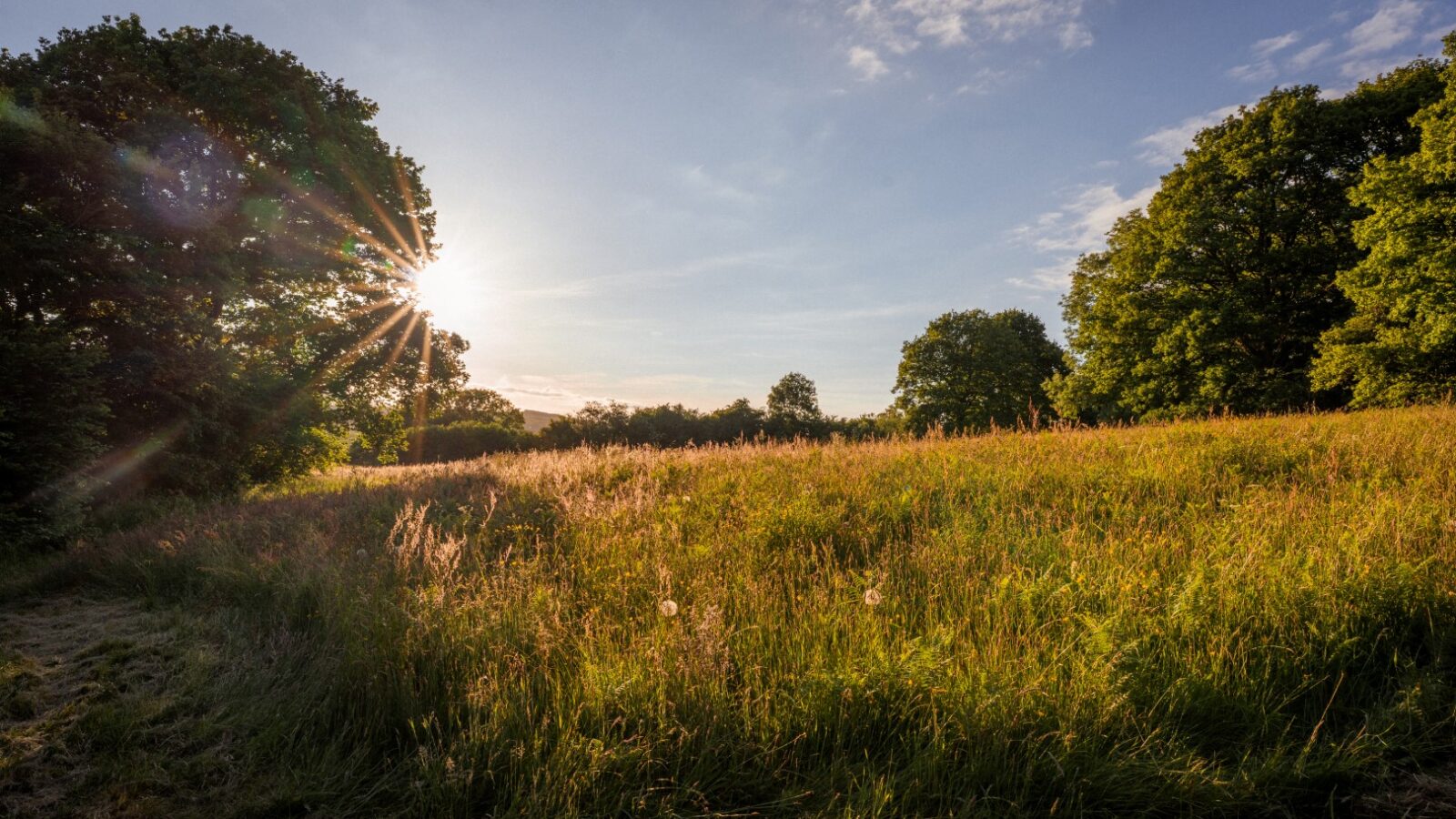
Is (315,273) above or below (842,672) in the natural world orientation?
above

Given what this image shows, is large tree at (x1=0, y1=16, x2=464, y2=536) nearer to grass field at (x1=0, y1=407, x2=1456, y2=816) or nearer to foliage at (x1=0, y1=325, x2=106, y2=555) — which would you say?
foliage at (x1=0, y1=325, x2=106, y2=555)

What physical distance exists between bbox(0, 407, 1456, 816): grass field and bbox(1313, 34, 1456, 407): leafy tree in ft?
53.8

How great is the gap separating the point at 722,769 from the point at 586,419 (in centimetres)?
4786

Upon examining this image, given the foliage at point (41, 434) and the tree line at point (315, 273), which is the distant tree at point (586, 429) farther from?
the foliage at point (41, 434)

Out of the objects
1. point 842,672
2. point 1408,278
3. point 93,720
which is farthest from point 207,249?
point 1408,278

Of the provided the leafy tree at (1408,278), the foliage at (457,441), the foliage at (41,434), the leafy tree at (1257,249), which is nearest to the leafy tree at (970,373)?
→ the leafy tree at (1257,249)

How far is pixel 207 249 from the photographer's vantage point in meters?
12.6

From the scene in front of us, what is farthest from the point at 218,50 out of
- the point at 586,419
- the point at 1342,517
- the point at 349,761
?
the point at 586,419

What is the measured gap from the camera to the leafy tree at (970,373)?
3534cm

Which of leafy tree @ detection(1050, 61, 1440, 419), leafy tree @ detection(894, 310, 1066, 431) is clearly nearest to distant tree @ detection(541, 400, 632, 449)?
leafy tree @ detection(894, 310, 1066, 431)

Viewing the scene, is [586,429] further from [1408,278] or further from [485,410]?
[1408,278]

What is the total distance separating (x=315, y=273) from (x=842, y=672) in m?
20.3

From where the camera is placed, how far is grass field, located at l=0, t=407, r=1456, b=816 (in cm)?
255

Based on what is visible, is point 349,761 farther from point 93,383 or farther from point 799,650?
point 93,383
